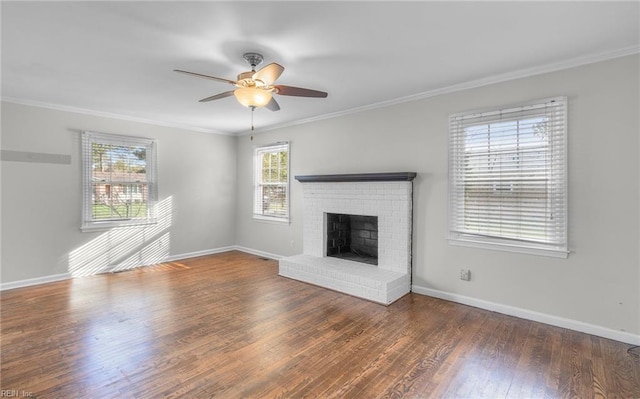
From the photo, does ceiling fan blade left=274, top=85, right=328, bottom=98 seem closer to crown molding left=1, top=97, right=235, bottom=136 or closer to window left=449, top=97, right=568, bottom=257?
window left=449, top=97, right=568, bottom=257

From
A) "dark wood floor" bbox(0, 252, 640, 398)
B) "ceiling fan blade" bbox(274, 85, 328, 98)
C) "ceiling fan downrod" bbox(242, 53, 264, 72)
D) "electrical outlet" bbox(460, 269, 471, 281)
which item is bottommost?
"dark wood floor" bbox(0, 252, 640, 398)

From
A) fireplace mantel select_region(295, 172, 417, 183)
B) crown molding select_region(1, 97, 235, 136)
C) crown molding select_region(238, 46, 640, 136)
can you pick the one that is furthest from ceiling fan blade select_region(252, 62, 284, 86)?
crown molding select_region(1, 97, 235, 136)

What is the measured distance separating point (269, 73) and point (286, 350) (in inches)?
87.1

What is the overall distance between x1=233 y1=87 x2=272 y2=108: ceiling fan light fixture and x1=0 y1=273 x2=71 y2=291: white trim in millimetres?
4010

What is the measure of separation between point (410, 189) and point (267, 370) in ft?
8.68

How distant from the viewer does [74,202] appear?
4.56 metres

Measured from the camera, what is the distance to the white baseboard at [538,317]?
8.91 feet

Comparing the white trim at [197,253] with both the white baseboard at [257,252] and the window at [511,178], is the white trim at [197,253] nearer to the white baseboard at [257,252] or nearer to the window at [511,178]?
the white baseboard at [257,252]

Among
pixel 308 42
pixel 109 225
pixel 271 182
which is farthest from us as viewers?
pixel 271 182

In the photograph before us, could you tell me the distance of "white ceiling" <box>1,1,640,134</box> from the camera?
2.08 m

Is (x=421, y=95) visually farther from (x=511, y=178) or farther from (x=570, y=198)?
(x=570, y=198)

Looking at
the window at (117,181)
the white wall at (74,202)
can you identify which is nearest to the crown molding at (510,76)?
the white wall at (74,202)

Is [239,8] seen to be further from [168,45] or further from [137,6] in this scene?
[168,45]

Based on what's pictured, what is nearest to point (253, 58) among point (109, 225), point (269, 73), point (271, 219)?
point (269, 73)
